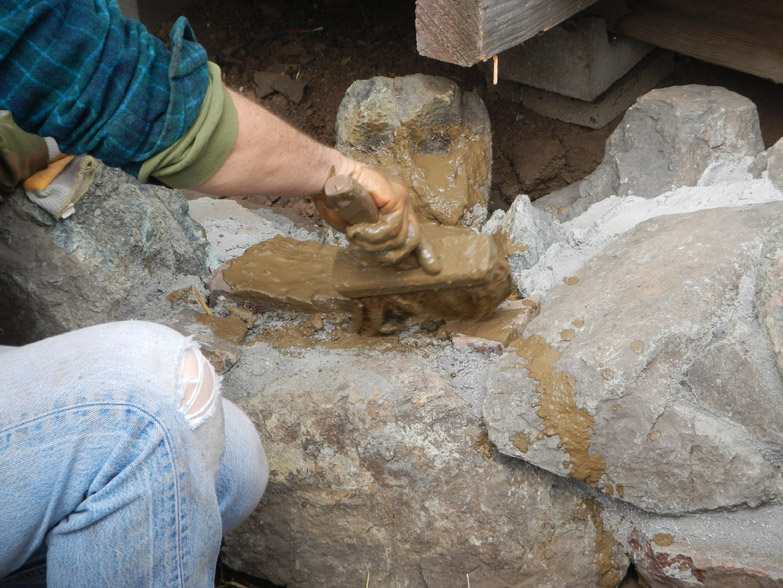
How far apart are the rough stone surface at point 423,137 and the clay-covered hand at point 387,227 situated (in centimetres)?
105

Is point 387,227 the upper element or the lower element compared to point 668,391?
upper

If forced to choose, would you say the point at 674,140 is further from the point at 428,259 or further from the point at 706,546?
the point at 706,546

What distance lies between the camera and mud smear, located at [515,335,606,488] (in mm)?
2043

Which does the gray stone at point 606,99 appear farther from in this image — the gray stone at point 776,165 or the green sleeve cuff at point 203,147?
the green sleeve cuff at point 203,147

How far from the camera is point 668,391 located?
1.99 meters

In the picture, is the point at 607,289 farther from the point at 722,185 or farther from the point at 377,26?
the point at 377,26

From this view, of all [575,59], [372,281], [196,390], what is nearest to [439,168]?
[575,59]

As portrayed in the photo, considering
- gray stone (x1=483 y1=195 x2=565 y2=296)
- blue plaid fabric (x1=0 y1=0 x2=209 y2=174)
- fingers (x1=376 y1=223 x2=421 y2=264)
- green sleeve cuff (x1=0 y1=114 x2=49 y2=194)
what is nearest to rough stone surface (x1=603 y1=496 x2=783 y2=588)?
gray stone (x1=483 y1=195 x2=565 y2=296)

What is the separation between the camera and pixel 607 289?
2.27 m

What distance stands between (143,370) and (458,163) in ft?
6.66

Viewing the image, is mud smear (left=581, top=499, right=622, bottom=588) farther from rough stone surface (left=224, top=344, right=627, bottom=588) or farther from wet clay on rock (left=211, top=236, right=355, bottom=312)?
wet clay on rock (left=211, top=236, right=355, bottom=312)

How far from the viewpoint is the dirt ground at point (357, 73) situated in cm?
380

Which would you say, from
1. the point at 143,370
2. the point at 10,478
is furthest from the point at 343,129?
the point at 10,478

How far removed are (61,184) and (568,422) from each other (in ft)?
5.43
